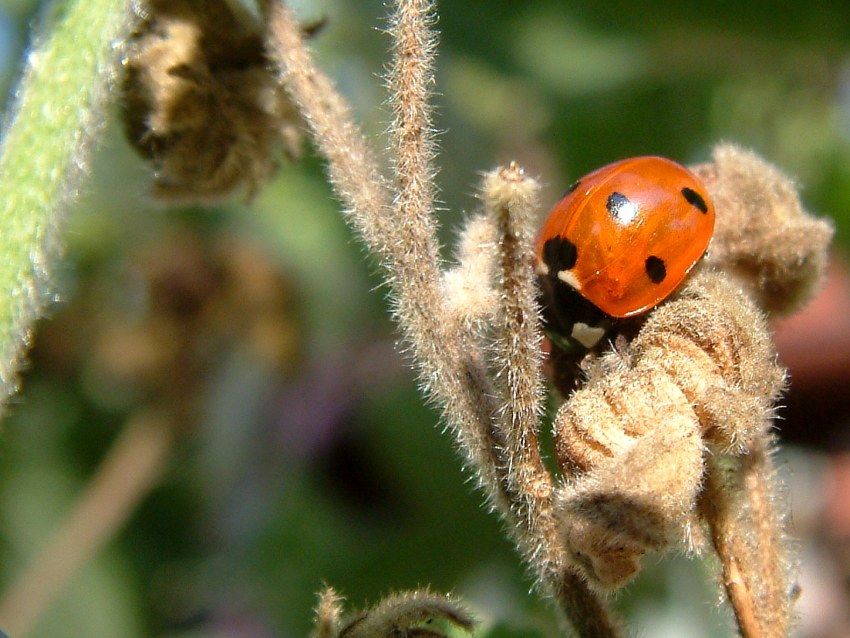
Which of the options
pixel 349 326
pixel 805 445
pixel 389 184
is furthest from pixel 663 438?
pixel 805 445

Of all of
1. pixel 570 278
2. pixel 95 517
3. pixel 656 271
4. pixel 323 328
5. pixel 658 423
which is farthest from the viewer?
pixel 323 328

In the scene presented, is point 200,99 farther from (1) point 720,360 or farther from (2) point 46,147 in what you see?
(1) point 720,360

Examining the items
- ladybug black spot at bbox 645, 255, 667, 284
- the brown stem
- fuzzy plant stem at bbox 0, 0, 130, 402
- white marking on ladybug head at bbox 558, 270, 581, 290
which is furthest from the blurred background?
fuzzy plant stem at bbox 0, 0, 130, 402

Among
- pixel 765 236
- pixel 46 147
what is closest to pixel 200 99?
pixel 46 147

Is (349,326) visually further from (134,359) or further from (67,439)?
(67,439)

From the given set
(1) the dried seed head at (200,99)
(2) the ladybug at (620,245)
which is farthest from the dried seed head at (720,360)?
(1) the dried seed head at (200,99)

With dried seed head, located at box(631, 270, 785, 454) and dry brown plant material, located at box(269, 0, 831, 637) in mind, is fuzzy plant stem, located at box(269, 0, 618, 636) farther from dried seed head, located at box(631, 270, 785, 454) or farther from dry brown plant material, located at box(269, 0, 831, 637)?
dried seed head, located at box(631, 270, 785, 454)

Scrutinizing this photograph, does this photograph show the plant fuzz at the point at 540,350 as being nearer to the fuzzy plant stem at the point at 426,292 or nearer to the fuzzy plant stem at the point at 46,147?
the fuzzy plant stem at the point at 426,292
